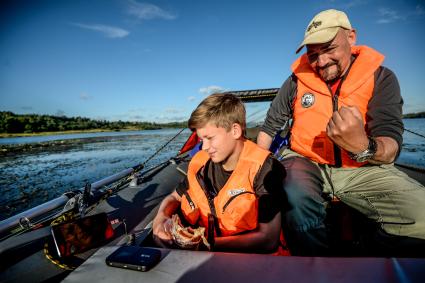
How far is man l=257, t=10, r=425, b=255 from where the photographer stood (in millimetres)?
1405

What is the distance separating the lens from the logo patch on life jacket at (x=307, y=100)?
2.02 m

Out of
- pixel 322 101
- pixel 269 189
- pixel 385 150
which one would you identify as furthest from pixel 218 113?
pixel 385 150

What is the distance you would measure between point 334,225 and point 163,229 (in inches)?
59.2

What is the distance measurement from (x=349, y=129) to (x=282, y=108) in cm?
108

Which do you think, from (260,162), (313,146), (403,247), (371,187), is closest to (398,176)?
(371,187)

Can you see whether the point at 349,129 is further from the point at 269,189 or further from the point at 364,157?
the point at 269,189

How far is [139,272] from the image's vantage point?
29.3 inches

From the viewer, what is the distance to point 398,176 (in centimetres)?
162

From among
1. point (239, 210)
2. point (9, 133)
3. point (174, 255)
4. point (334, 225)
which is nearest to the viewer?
point (174, 255)

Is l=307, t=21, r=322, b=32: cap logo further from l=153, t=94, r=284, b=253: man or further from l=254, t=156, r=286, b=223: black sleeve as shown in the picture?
l=254, t=156, r=286, b=223: black sleeve

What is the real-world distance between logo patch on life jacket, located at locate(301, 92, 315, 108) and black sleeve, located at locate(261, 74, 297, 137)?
0.58ft

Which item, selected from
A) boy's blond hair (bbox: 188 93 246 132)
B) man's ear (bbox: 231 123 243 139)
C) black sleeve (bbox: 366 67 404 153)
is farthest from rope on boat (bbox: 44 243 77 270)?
black sleeve (bbox: 366 67 404 153)

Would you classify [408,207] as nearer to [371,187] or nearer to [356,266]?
[371,187]

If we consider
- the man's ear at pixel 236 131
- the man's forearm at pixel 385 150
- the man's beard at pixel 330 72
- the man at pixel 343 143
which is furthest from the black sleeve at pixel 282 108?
the man's forearm at pixel 385 150
